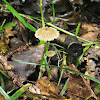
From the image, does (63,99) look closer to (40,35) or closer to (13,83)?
(13,83)

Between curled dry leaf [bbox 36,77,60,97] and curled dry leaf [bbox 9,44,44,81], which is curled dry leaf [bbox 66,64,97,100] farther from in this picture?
curled dry leaf [bbox 9,44,44,81]

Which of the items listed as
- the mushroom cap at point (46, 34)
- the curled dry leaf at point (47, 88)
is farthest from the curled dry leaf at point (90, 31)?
the curled dry leaf at point (47, 88)

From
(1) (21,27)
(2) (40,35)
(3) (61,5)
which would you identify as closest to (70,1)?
(3) (61,5)

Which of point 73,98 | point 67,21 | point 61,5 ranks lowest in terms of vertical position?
point 73,98

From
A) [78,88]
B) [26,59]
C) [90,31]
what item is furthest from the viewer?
[90,31]

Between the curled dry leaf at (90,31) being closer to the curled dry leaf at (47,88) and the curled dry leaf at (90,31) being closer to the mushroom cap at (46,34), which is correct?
the mushroom cap at (46,34)

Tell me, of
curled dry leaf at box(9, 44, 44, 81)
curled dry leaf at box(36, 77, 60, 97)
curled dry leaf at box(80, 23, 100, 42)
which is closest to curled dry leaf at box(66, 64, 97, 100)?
curled dry leaf at box(36, 77, 60, 97)

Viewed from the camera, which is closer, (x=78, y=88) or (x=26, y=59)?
(x=78, y=88)

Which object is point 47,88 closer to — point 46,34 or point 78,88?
point 78,88

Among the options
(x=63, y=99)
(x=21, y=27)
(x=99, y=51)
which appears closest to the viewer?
(x=63, y=99)

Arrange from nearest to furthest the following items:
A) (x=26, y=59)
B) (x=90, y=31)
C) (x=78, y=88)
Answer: (x=78, y=88)
(x=26, y=59)
(x=90, y=31)

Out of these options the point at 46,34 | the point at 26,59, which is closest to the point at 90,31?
the point at 46,34
